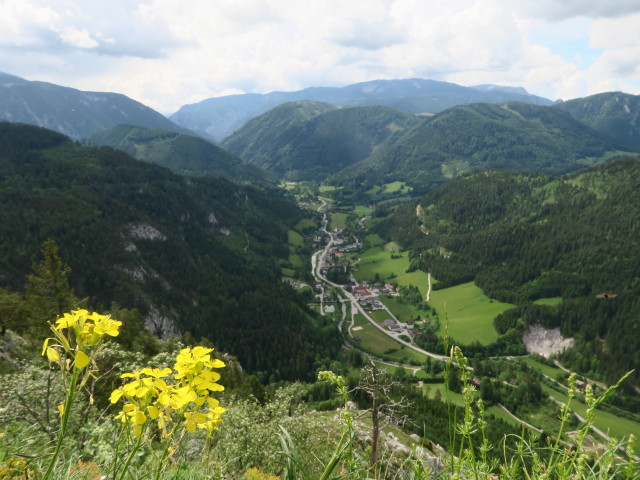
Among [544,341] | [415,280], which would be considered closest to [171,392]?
[544,341]

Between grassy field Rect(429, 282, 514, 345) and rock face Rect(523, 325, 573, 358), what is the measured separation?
12.4 meters

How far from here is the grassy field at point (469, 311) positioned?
133 metres

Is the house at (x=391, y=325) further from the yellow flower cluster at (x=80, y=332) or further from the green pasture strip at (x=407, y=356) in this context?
the yellow flower cluster at (x=80, y=332)

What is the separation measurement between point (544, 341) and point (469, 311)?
101 ft

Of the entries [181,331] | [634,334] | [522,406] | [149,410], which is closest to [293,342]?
[181,331]

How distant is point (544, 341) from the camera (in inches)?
5118

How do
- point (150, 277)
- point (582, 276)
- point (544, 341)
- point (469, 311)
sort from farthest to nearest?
point (582, 276) < point (469, 311) < point (544, 341) < point (150, 277)

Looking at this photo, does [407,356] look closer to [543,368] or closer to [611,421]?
[543,368]

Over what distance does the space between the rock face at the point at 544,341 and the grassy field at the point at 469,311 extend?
12.4 metres

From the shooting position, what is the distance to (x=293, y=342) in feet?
366

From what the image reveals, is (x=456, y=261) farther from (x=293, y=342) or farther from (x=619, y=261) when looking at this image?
(x=293, y=342)

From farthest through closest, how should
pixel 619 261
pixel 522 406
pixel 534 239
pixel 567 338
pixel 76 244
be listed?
pixel 534 239, pixel 619 261, pixel 567 338, pixel 76 244, pixel 522 406

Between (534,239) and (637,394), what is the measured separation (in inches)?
4261

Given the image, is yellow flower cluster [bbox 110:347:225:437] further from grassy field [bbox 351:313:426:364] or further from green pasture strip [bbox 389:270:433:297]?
green pasture strip [bbox 389:270:433:297]
